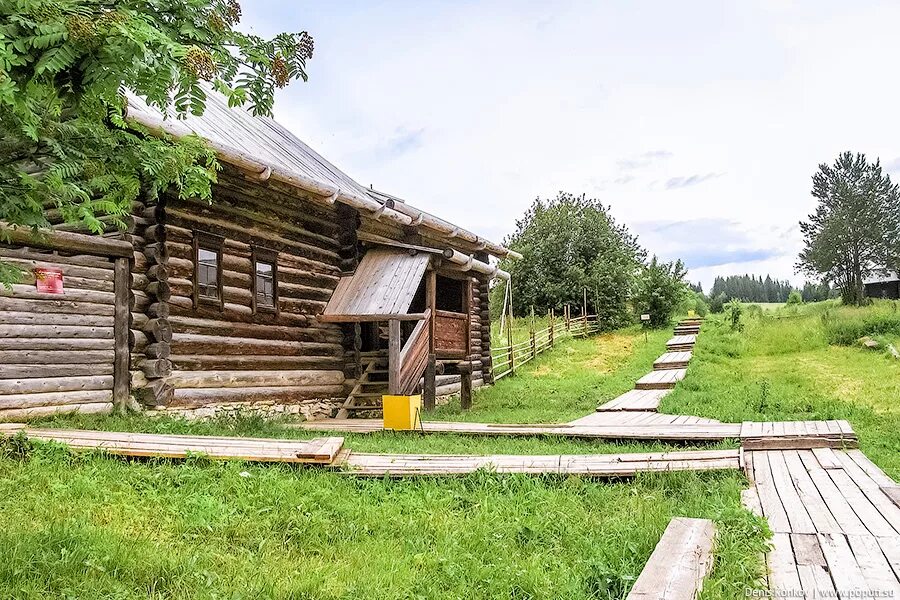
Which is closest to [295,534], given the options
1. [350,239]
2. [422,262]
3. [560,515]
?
[560,515]

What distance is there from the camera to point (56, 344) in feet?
28.1

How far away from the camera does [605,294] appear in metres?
36.6

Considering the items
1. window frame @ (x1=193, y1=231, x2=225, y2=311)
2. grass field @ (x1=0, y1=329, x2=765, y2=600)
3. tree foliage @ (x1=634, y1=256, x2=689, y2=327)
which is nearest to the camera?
grass field @ (x1=0, y1=329, x2=765, y2=600)

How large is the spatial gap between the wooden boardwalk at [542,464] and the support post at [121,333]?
166 inches

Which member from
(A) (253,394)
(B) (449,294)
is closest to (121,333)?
(A) (253,394)

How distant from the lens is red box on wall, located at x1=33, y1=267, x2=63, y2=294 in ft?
27.6

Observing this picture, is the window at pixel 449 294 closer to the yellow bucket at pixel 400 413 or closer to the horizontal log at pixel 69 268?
the yellow bucket at pixel 400 413

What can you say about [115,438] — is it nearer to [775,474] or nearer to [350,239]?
[775,474]

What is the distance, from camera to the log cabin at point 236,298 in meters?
8.55

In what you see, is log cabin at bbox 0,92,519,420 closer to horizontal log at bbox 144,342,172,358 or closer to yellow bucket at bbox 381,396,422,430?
horizontal log at bbox 144,342,172,358

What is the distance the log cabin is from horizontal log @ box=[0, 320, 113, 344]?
0.6 inches

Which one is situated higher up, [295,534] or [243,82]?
[243,82]

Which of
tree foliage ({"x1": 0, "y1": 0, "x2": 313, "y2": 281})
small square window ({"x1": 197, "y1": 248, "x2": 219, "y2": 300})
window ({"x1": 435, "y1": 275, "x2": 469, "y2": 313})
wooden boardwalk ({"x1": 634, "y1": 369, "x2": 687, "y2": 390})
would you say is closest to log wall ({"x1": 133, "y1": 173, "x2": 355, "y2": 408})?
small square window ({"x1": 197, "y1": 248, "x2": 219, "y2": 300})

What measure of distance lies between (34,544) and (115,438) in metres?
3.22
